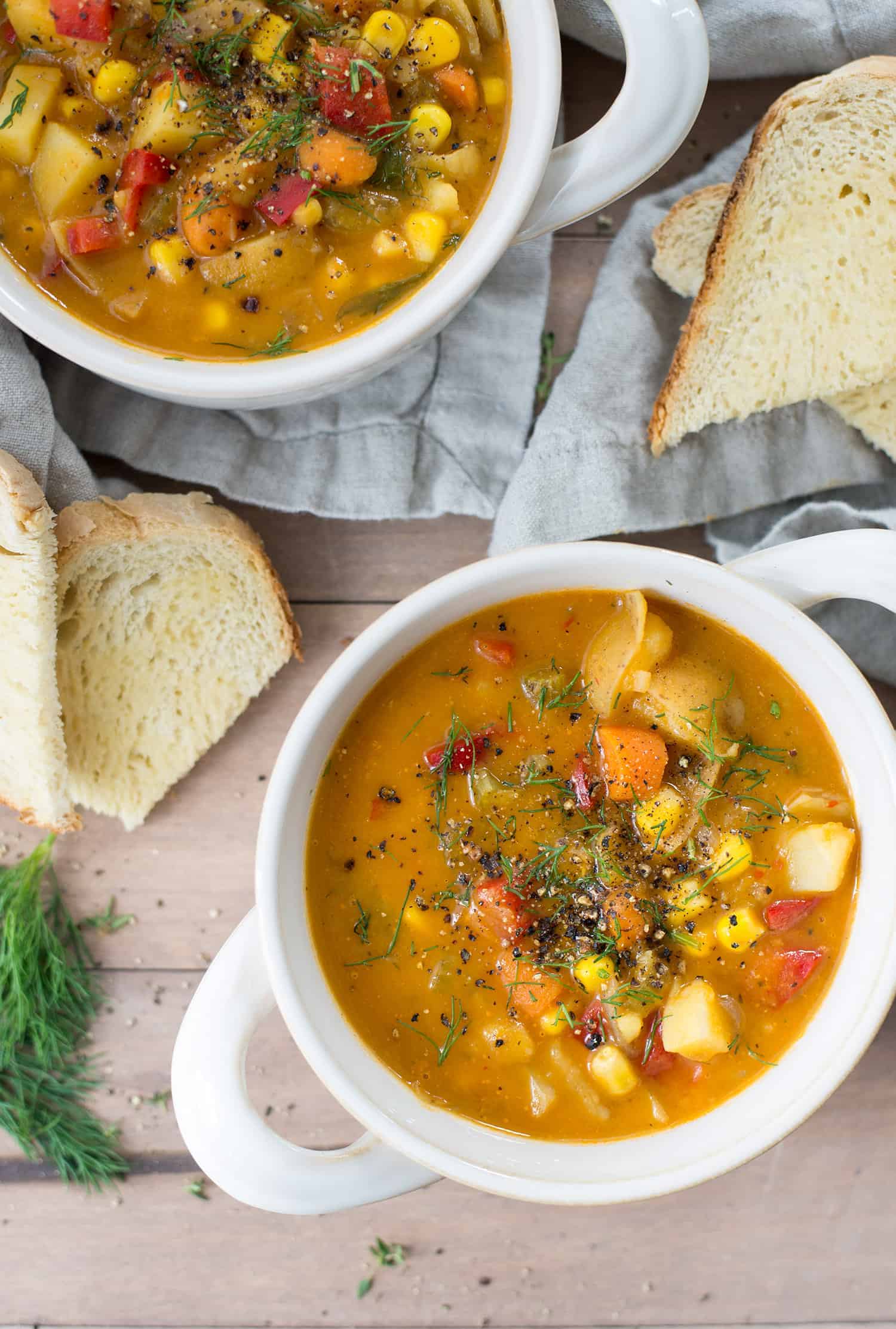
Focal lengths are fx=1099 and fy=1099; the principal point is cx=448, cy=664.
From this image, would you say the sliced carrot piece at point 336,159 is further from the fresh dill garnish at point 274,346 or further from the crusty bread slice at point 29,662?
the crusty bread slice at point 29,662

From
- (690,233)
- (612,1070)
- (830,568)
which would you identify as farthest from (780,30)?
(612,1070)

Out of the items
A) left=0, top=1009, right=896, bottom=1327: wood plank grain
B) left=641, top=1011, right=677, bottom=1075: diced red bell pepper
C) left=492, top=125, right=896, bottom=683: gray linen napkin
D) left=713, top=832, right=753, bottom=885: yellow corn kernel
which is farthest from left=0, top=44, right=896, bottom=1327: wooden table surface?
left=713, top=832, right=753, bottom=885: yellow corn kernel

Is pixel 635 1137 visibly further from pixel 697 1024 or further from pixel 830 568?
pixel 830 568

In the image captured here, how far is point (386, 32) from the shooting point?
93.0 inches

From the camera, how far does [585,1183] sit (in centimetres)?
230

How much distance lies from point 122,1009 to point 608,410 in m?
2.15

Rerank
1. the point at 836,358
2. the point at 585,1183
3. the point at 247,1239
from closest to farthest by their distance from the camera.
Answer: the point at 585,1183, the point at 836,358, the point at 247,1239

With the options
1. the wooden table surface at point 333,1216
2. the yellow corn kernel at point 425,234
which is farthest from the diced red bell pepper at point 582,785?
the yellow corn kernel at point 425,234

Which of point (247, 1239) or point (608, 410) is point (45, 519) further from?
point (247, 1239)

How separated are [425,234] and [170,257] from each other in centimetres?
56

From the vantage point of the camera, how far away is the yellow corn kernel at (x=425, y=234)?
240cm

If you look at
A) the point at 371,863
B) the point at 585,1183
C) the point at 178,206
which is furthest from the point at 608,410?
the point at 585,1183

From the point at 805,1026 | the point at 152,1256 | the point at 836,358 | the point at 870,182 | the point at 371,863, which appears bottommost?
the point at 152,1256

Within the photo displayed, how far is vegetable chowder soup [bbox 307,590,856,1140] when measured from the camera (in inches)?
93.0
